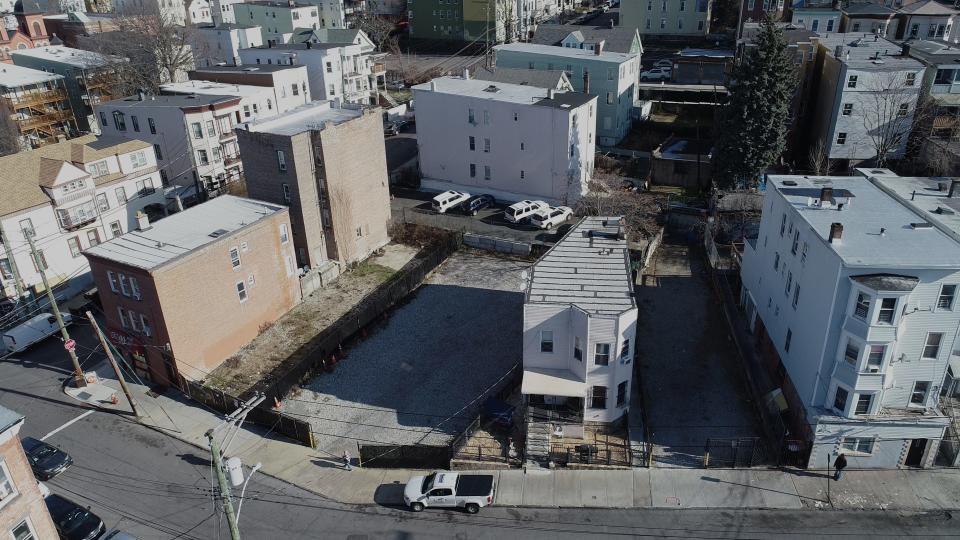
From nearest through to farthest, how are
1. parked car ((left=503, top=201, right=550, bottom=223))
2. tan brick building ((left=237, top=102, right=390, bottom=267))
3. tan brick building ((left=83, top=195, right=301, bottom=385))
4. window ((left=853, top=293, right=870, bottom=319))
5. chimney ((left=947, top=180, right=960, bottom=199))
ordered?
window ((left=853, top=293, right=870, bottom=319))
tan brick building ((left=83, top=195, right=301, bottom=385))
chimney ((left=947, top=180, right=960, bottom=199))
tan brick building ((left=237, top=102, right=390, bottom=267))
parked car ((left=503, top=201, right=550, bottom=223))

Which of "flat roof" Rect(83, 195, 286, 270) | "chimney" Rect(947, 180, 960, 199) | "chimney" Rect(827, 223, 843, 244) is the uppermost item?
"chimney" Rect(827, 223, 843, 244)

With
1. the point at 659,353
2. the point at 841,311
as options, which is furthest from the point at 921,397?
the point at 659,353

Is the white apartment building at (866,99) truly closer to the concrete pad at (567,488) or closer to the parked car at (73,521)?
the concrete pad at (567,488)

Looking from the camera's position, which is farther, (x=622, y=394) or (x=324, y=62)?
(x=324, y=62)

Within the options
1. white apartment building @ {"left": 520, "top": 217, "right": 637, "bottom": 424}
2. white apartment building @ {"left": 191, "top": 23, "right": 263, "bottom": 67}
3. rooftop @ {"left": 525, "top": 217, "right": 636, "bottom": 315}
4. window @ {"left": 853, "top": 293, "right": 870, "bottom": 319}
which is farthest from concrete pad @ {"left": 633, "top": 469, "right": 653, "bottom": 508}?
white apartment building @ {"left": 191, "top": 23, "right": 263, "bottom": 67}

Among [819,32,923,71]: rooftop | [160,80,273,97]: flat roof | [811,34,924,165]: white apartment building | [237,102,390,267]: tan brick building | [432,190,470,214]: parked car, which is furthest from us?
[160,80,273,97]: flat roof

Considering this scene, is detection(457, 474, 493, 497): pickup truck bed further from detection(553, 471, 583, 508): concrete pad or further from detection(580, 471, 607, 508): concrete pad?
detection(580, 471, 607, 508): concrete pad

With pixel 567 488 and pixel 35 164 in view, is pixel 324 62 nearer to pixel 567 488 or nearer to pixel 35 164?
pixel 35 164

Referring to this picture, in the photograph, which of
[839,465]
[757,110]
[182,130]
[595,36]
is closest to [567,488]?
[839,465]
